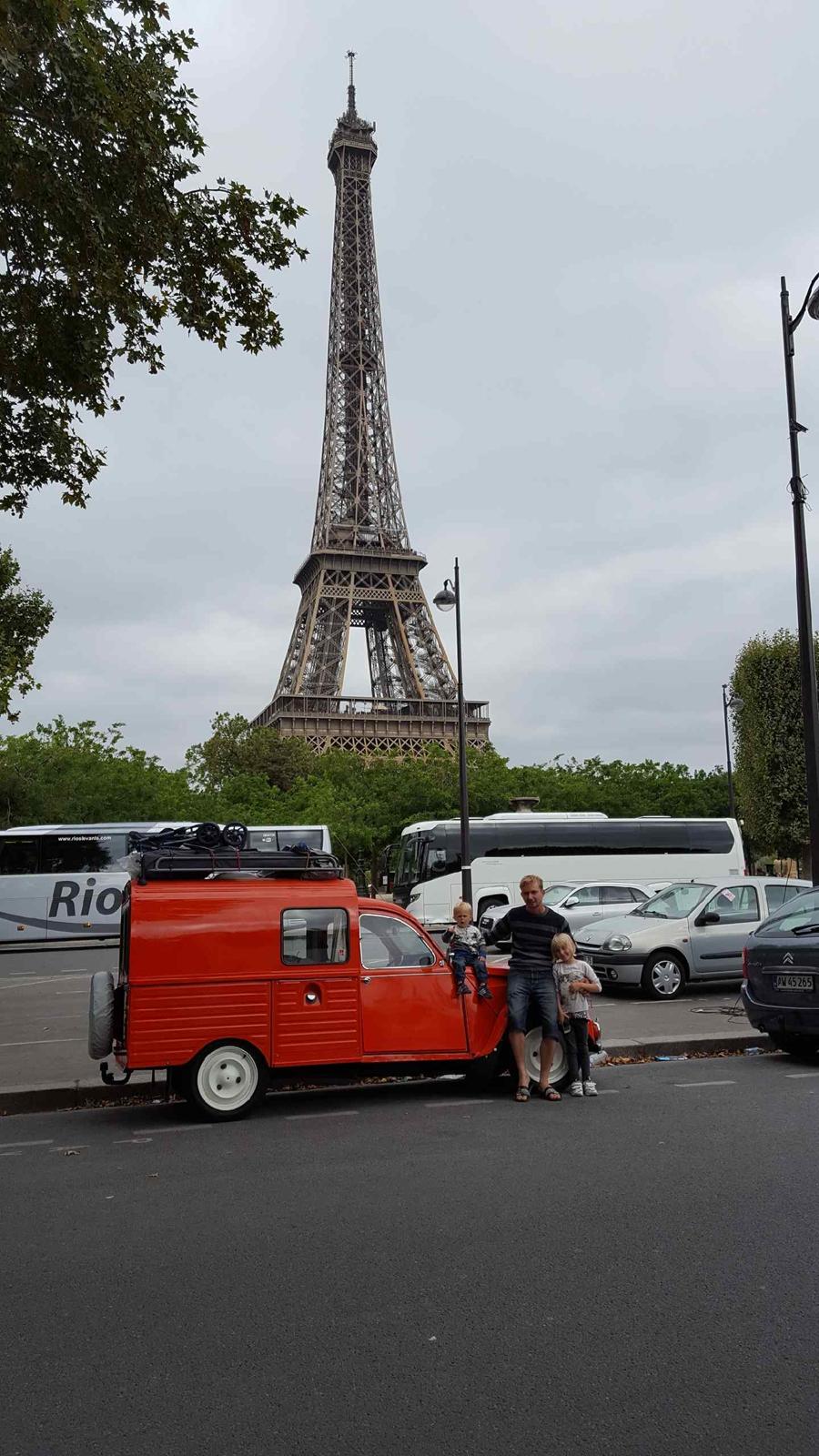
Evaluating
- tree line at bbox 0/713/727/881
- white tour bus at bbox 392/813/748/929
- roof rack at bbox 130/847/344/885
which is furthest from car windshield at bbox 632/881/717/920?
tree line at bbox 0/713/727/881

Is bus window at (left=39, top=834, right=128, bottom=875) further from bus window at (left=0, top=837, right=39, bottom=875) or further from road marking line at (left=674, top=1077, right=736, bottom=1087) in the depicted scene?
road marking line at (left=674, top=1077, right=736, bottom=1087)

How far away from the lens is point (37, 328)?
32.1 ft

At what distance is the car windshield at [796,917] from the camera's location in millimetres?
9992

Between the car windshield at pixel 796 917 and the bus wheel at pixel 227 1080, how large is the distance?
5.07m

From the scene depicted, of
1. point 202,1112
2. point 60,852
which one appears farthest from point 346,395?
point 202,1112

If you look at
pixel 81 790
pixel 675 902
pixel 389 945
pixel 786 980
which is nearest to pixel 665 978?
pixel 675 902

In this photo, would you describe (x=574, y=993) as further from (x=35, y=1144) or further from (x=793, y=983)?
(x=35, y=1144)

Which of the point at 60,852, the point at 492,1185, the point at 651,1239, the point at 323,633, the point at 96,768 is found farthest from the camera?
the point at 323,633

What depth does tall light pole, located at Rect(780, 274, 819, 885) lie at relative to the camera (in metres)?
12.8

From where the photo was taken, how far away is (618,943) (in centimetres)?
1441

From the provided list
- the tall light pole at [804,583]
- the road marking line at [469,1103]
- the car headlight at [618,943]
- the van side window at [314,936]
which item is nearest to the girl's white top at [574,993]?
the road marking line at [469,1103]

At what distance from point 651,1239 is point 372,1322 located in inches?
58.5

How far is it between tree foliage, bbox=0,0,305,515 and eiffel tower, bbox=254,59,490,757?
4983cm

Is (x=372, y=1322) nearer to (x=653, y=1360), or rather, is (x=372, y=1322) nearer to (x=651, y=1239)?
(x=653, y=1360)
